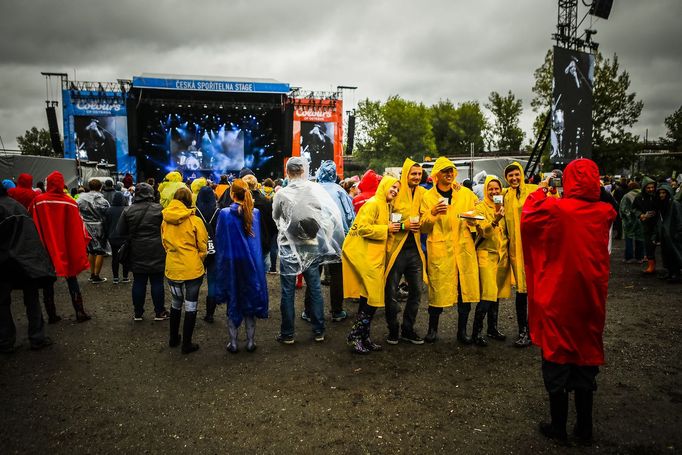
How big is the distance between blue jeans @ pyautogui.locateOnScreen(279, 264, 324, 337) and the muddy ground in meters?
0.26

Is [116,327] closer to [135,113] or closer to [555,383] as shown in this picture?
[555,383]

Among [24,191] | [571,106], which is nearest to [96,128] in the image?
[24,191]

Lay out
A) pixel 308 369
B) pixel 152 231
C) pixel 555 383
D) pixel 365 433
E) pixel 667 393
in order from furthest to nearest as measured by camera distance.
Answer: pixel 152 231 < pixel 308 369 < pixel 667 393 < pixel 365 433 < pixel 555 383

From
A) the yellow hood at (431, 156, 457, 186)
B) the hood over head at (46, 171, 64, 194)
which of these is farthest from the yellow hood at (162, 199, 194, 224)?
the yellow hood at (431, 156, 457, 186)

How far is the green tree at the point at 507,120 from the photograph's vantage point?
5434 centimetres

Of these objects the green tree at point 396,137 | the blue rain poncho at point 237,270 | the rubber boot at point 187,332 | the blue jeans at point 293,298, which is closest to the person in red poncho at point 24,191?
the rubber boot at point 187,332

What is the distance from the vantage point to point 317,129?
30.2 metres

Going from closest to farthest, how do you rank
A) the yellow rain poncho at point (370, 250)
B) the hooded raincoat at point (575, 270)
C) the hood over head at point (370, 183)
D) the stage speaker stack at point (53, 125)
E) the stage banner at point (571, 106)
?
the hooded raincoat at point (575, 270), the yellow rain poncho at point (370, 250), the hood over head at point (370, 183), the stage banner at point (571, 106), the stage speaker stack at point (53, 125)

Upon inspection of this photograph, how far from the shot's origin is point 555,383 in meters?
2.93

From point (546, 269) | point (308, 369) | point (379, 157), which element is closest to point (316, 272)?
point (308, 369)

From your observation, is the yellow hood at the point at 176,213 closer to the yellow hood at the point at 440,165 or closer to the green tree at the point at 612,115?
the yellow hood at the point at 440,165

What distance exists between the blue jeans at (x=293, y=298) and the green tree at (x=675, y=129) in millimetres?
46379

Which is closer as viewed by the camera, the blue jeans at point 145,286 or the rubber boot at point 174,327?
the rubber boot at point 174,327

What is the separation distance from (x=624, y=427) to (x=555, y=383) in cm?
76
